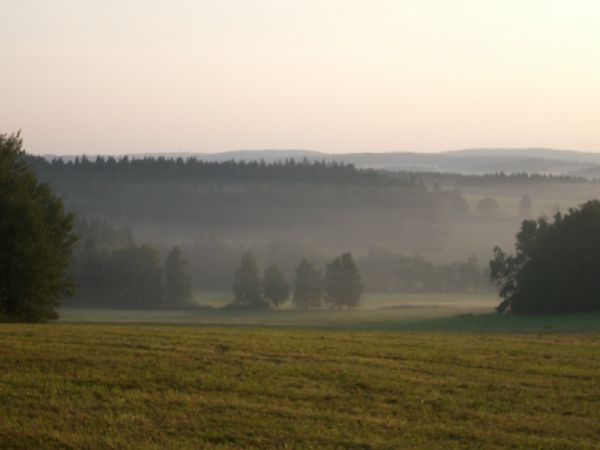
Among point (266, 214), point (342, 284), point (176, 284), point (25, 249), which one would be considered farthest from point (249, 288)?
point (266, 214)

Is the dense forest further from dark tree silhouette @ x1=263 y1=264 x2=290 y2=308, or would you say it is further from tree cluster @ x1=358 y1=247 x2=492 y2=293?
dark tree silhouette @ x1=263 y1=264 x2=290 y2=308

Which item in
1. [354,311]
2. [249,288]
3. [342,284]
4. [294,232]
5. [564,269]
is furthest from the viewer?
[294,232]

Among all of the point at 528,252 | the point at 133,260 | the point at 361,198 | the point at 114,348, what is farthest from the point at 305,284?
the point at 361,198

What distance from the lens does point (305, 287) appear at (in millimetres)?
102000

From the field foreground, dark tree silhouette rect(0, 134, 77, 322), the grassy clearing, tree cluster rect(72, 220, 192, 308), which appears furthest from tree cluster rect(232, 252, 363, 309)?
the field foreground

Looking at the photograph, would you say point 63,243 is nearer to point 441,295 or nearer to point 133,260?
point 133,260

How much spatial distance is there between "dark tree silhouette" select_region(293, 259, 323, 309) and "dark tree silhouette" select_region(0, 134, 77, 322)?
61.5 m

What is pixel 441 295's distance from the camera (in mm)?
117375

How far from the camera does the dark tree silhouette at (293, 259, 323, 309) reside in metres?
102

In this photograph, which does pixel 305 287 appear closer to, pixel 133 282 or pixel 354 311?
pixel 354 311

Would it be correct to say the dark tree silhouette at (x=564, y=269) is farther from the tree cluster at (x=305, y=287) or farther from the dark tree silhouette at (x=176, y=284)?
the dark tree silhouette at (x=176, y=284)

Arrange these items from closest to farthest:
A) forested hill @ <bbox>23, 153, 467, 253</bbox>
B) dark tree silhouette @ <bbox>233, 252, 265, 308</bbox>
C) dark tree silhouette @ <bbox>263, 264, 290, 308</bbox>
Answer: dark tree silhouette @ <bbox>263, 264, 290, 308</bbox>
dark tree silhouette @ <bbox>233, 252, 265, 308</bbox>
forested hill @ <bbox>23, 153, 467, 253</bbox>

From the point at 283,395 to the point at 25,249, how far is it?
26.5 meters

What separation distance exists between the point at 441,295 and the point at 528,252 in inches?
1781
